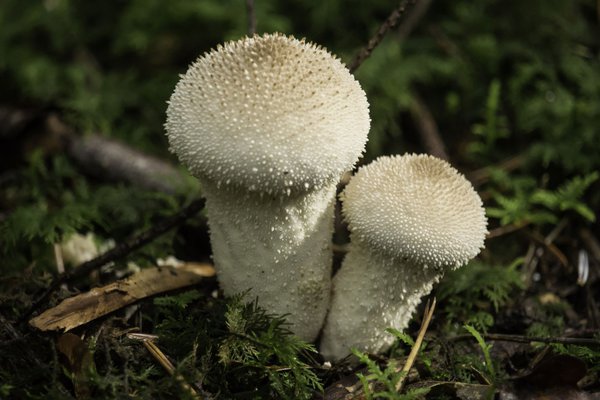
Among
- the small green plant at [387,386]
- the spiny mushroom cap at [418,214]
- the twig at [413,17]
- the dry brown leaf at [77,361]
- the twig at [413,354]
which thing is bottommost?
the twig at [413,354]

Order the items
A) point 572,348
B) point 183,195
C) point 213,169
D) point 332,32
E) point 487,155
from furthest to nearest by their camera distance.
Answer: point 332,32, point 487,155, point 183,195, point 572,348, point 213,169

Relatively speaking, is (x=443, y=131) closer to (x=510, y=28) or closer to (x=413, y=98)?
(x=413, y=98)

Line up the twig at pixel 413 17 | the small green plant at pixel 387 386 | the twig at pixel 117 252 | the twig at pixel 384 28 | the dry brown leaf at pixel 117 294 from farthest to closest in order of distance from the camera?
1. the twig at pixel 413 17
2. the twig at pixel 384 28
3. the twig at pixel 117 252
4. the dry brown leaf at pixel 117 294
5. the small green plant at pixel 387 386

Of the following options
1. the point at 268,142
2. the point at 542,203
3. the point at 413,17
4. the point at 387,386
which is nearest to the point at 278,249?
the point at 268,142

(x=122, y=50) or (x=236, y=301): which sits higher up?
(x=122, y=50)

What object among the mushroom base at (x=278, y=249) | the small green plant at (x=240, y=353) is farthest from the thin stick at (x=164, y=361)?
the mushroom base at (x=278, y=249)

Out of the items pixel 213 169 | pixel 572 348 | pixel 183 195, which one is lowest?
pixel 572 348

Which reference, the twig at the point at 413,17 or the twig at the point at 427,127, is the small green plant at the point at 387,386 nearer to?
the twig at the point at 427,127

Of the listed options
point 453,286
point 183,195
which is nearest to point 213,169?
point 453,286
